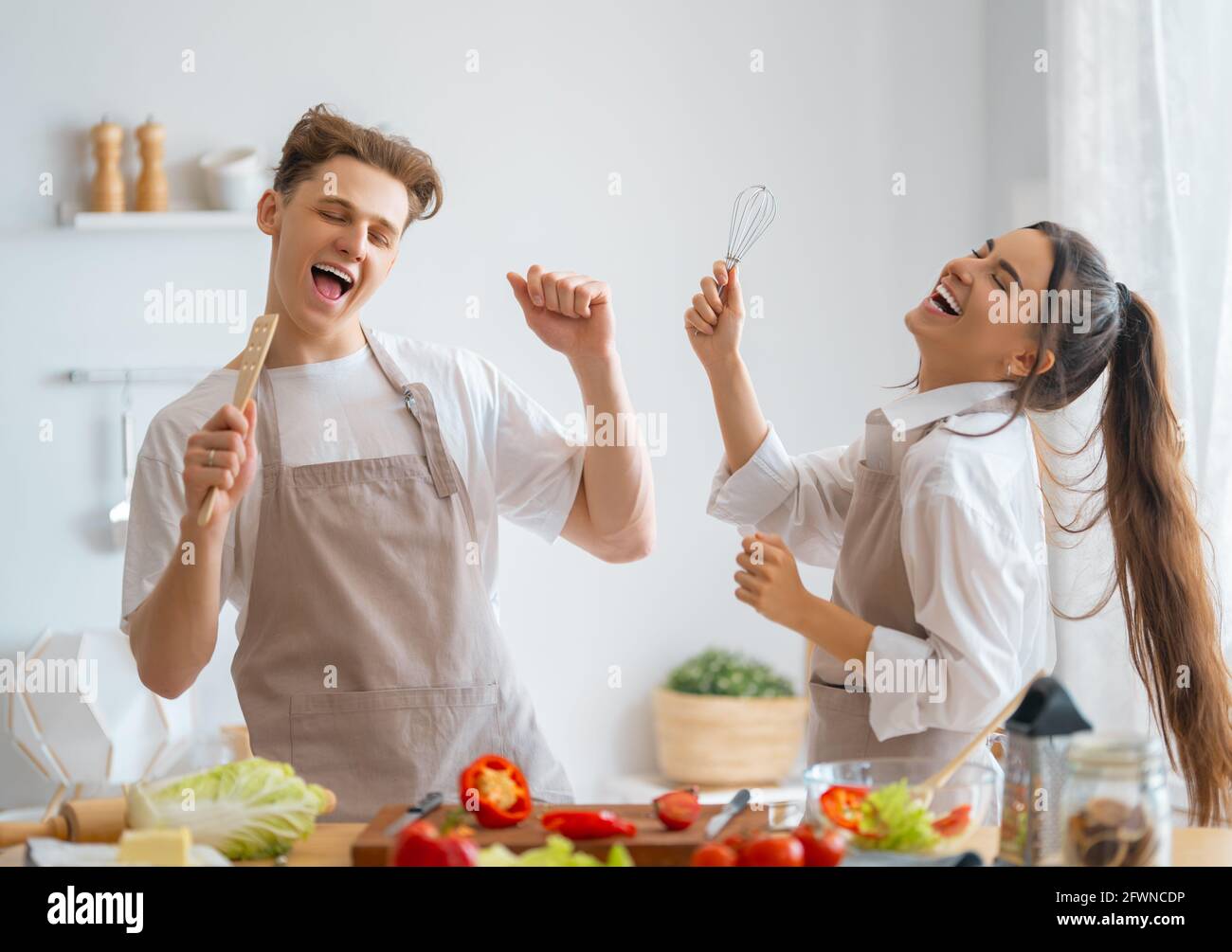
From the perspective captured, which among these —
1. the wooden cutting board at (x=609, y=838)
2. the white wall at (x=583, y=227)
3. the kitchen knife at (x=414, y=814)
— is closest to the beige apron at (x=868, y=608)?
the wooden cutting board at (x=609, y=838)

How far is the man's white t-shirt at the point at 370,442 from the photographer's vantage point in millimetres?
1513

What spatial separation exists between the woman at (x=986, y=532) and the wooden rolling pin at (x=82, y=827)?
0.63m

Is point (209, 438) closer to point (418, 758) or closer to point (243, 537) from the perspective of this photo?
point (243, 537)

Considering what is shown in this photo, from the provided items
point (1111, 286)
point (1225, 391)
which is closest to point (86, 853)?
point (1111, 286)

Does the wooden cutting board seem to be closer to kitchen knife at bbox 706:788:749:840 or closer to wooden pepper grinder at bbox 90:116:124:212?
kitchen knife at bbox 706:788:749:840

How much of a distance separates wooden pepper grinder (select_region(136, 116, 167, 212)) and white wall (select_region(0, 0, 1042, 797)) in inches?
3.2

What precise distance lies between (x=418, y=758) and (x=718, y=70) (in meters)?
2.48

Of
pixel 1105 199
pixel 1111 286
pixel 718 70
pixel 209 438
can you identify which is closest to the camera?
pixel 209 438

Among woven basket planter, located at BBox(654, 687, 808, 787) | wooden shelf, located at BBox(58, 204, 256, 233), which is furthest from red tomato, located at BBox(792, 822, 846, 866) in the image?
wooden shelf, located at BBox(58, 204, 256, 233)

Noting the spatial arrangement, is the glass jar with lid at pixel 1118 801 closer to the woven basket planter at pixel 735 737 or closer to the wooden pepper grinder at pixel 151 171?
the woven basket planter at pixel 735 737

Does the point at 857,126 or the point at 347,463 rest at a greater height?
the point at 857,126

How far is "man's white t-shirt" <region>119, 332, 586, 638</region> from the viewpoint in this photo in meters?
1.51

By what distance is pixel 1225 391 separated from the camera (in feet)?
7.39

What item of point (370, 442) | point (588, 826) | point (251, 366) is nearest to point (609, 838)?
point (588, 826)
